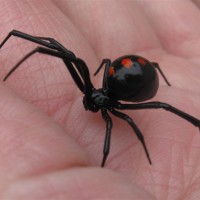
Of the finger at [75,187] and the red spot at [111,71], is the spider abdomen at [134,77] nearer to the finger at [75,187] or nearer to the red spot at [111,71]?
the red spot at [111,71]

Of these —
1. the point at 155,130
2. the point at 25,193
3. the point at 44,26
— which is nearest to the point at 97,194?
the point at 25,193

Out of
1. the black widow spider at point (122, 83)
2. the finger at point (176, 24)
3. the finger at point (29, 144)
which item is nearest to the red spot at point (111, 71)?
the black widow spider at point (122, 83)

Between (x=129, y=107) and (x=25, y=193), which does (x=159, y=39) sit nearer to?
(x=129, y=107)

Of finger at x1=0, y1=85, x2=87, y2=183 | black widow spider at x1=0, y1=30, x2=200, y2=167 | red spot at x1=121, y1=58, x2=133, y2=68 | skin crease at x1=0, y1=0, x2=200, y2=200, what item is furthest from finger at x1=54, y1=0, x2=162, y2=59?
finger at x1=0, y1=85, x2=87, y2=183

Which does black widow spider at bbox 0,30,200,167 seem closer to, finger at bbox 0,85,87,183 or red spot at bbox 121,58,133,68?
red spot at bbox 121,58,133,68

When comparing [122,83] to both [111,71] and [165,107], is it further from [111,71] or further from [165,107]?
[165,107]

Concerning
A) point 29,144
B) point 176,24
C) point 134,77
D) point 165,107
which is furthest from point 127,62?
point 176,24

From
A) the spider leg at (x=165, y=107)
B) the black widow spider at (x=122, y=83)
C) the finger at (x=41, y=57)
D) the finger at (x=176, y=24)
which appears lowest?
the finger at (x=176, y=24)
